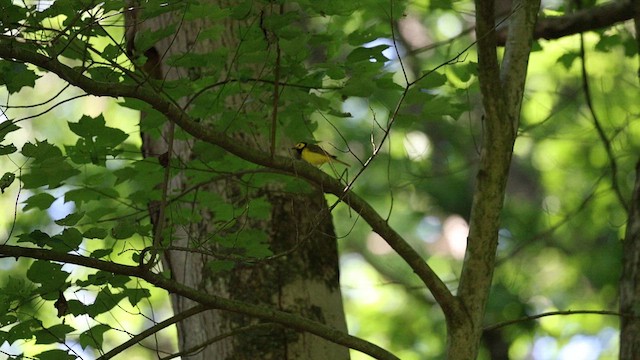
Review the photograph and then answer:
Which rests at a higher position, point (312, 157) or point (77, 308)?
point (312, 157)

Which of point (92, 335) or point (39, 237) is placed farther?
point (92, 335)

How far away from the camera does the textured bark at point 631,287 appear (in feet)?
11.3

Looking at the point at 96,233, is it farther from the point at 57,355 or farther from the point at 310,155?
the point at 310,155

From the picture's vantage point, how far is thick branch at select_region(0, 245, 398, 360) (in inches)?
89.9

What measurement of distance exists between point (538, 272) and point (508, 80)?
5.40 m

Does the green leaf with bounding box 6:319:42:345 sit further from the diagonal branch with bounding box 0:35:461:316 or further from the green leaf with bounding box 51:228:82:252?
the diagonal branch with bounding box 0:35:461:316

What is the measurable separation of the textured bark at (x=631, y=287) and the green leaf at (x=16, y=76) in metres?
2.28

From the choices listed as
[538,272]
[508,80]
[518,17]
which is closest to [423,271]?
[508,80]

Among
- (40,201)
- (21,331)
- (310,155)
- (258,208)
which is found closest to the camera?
(21,331)

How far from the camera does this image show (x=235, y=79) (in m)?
2.81

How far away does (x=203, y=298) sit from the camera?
246 cm

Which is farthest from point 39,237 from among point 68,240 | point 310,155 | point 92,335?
point 310,155

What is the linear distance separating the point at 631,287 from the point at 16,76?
2.45m

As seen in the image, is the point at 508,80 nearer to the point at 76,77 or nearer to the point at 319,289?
the point at 319,289
